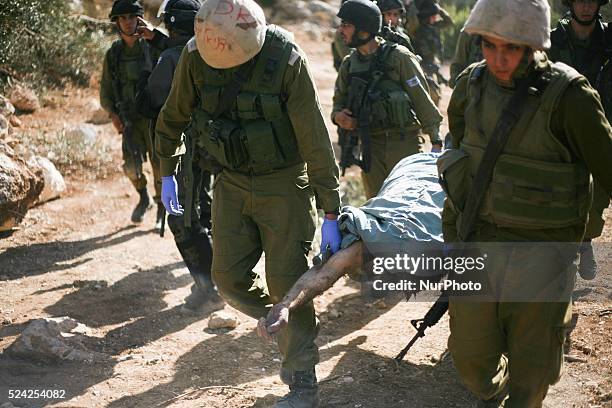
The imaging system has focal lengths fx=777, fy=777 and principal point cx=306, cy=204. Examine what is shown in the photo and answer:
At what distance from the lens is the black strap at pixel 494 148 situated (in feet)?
9.70

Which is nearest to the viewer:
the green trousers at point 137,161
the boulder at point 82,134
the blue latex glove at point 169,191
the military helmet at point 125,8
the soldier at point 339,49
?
the blue latex glove at point 169,191

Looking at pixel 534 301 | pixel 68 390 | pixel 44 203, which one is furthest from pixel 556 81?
pixel 44 203

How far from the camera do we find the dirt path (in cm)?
417

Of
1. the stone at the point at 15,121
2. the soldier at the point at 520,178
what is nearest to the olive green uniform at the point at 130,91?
the stone at the point at 15,121

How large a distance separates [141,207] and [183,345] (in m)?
3.10

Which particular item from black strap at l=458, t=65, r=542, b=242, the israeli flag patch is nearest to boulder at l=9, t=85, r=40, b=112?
the israeli flag patch

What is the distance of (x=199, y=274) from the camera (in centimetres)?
557

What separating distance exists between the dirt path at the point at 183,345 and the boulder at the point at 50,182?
3.12ft

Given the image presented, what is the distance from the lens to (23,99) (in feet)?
34.2

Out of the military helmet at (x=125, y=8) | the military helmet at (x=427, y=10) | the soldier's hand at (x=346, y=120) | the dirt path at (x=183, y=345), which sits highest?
the military helmet at (x=125, y=8)

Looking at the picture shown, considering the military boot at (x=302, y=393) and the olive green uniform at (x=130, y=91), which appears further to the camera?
the olive green uniform at (x=130, y=91)

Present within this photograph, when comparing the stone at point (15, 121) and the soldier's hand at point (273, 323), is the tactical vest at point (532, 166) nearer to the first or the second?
the soldier's hand at point (273, 323)

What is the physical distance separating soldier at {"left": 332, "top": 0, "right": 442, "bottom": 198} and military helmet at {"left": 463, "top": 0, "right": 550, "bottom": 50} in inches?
100

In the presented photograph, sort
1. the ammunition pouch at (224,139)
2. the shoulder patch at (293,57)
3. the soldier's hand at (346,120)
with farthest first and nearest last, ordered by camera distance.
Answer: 1. the soldier's hand at (346,120)
2. the ammunition pouch at (224,139)
3. the shoulder patch at (293,57)
